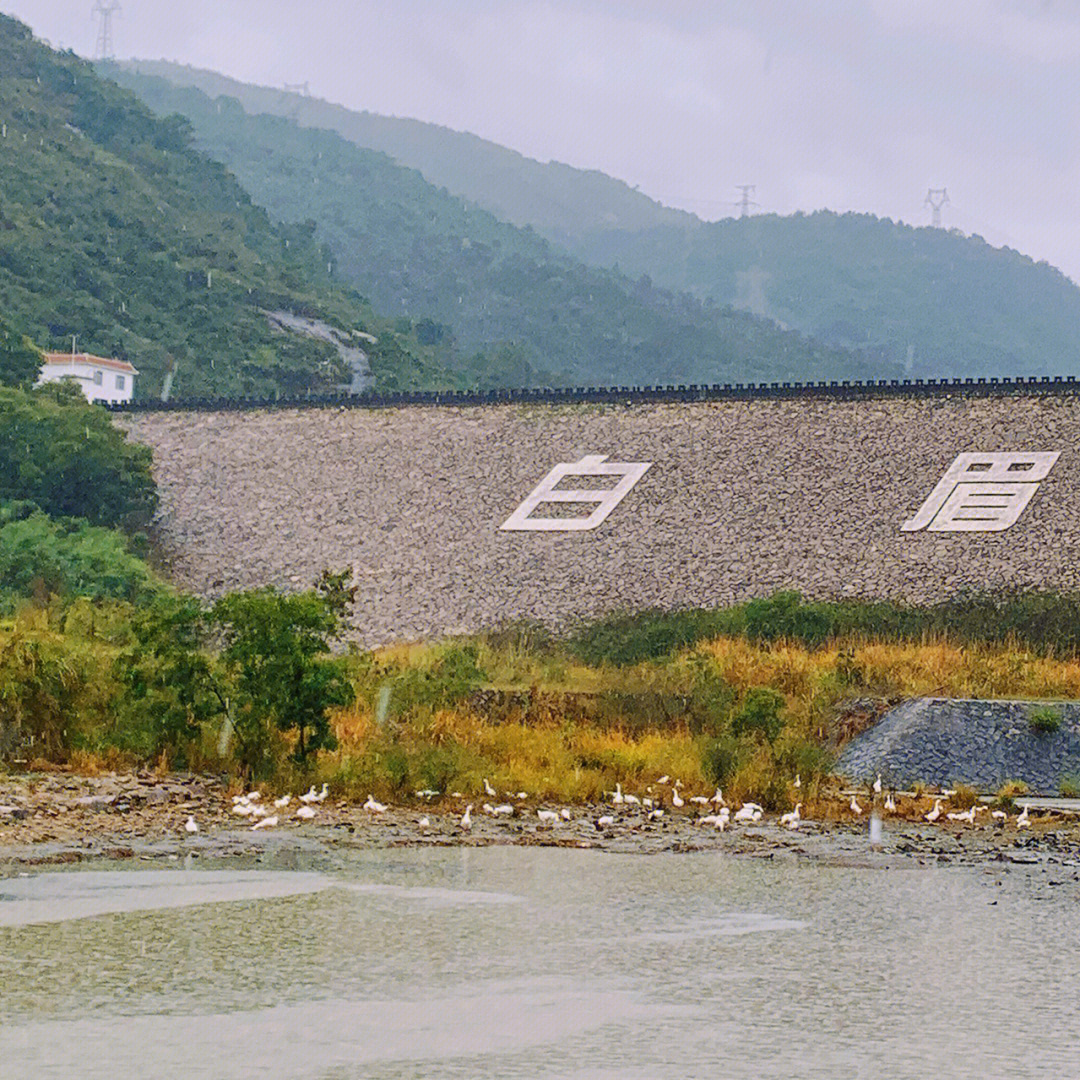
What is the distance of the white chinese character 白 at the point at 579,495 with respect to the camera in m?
45.9

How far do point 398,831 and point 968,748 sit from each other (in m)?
10.6

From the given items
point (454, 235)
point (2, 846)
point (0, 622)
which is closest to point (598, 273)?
point (454, 235)

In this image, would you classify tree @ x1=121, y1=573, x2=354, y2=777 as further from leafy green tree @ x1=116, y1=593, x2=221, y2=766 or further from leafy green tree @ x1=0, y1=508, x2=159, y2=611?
leafy green tree @ x1=0, y1=508, x2=159, y2=611

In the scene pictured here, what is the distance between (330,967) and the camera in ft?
42.6

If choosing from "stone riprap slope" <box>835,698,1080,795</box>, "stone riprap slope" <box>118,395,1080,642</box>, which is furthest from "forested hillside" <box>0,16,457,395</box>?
"stone riprap slope" <box>835,698,1080,795</box>

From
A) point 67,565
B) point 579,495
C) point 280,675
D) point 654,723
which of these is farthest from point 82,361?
point 280,675

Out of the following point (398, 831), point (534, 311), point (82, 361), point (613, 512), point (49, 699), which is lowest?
point (398, 831)

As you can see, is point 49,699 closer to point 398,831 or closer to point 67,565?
point 398,831

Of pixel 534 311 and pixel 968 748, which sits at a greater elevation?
pixel 534 311

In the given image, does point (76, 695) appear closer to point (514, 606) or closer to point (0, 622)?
point (0, 622)

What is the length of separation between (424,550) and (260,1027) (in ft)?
114

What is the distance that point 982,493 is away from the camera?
143 feet

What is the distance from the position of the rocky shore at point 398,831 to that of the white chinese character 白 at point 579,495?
75.0ft

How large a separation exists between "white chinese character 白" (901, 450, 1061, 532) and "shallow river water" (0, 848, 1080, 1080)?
25076 millimetres
